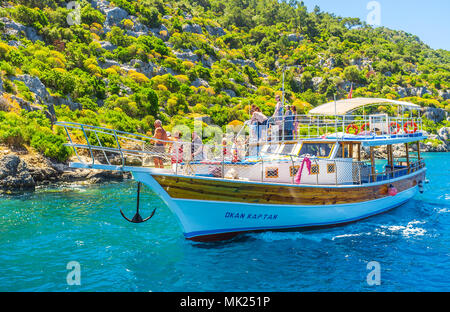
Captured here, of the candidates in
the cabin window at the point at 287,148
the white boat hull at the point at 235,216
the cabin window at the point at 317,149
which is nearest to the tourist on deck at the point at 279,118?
the cabin window at the point at 287,148

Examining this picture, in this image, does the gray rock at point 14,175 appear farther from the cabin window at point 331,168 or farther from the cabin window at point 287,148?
the cabin window at point 331,168

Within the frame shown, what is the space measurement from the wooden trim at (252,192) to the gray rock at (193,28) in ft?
212

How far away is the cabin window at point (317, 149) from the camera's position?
11.5 metres

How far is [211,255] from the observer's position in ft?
28.8

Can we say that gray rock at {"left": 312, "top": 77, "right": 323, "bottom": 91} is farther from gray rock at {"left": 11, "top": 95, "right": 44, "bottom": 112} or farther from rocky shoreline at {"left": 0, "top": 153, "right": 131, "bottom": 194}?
gray rock at {"left": 11, "top": 95, "right": 44, "bottom": 112}

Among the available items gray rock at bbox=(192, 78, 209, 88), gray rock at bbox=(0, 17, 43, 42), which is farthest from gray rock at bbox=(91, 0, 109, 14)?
gray rock at bbox=(192, 78, 209, 88)

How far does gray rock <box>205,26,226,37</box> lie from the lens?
258ft

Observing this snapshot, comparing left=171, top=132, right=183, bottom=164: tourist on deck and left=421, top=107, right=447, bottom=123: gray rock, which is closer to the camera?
left=171, top=132, right=183, bottom=164: tourist on deck

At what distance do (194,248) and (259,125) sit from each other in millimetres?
6156

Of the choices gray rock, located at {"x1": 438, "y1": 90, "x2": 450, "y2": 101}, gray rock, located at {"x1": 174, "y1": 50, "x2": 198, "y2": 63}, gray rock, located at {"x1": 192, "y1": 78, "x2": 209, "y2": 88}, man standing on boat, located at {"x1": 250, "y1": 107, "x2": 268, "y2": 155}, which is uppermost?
gray rock, located at {"x1": 174, "y1": 50, "x2": 198, "y2": 63}

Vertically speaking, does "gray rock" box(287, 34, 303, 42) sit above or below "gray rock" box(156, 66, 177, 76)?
above

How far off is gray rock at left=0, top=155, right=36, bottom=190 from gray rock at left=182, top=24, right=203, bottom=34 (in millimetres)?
56529

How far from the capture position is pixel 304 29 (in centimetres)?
9431

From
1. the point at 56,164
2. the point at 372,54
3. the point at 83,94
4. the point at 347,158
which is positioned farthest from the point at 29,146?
the point at 372,54
